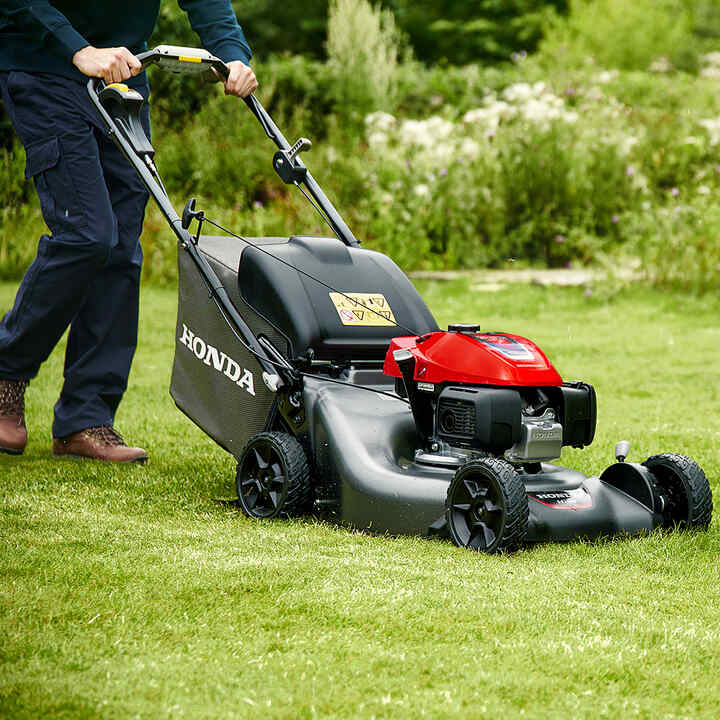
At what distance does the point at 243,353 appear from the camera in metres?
3.21

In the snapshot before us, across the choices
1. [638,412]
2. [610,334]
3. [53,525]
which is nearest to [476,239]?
[610,334]

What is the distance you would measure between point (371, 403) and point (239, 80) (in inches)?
43.5

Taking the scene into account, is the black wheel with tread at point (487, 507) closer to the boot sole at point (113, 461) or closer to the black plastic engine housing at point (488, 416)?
the black plastic engine housing at point (488, 416)

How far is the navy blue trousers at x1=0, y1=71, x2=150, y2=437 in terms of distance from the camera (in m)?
3.39

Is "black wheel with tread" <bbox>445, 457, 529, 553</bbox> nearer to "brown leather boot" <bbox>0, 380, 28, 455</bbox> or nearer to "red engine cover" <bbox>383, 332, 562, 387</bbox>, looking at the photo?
"red engine cover" <bbox>383, 332, 562, 387</bbox>

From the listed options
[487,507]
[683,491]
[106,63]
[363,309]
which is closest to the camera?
[487,507]

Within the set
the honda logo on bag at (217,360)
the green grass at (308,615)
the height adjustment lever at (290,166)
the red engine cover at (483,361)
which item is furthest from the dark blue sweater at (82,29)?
the red engine cover at (483,361)

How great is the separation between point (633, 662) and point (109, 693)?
→ 820 millimetres

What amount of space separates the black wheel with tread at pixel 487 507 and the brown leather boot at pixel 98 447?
131 centimetres

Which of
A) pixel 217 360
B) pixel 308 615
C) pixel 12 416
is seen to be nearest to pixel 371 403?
pixel 217 360

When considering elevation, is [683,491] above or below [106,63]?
below

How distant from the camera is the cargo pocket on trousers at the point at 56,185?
3.37 meters

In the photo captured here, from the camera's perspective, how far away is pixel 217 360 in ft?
10.9

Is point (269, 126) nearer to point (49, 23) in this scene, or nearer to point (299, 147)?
point (299, 147)
